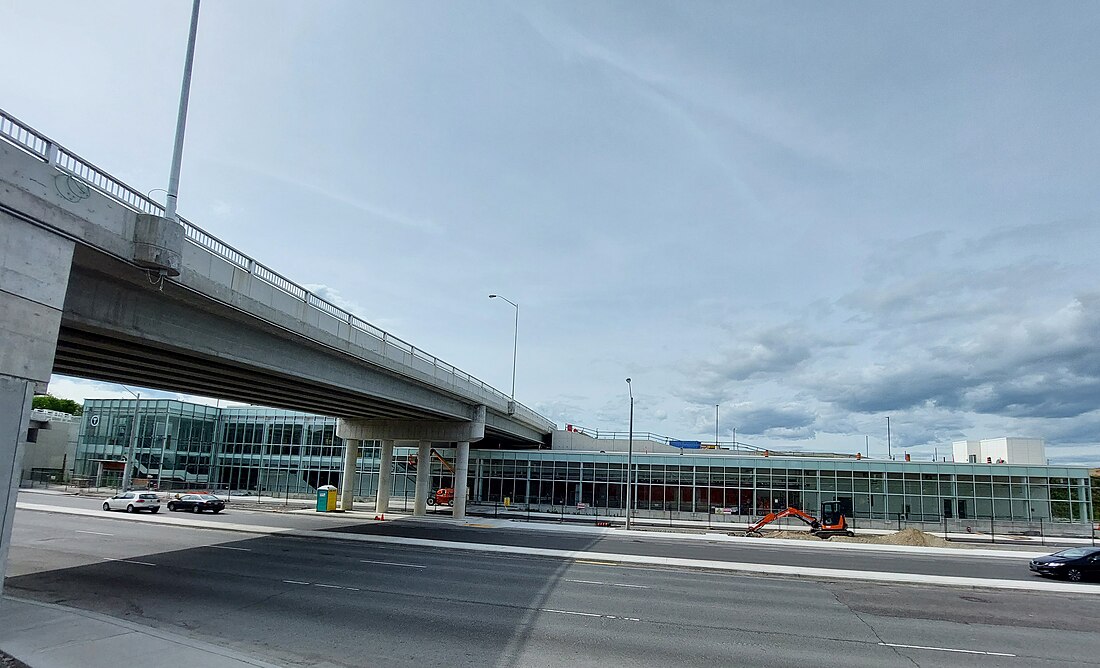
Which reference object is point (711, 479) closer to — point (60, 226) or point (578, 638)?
point (578, 638)

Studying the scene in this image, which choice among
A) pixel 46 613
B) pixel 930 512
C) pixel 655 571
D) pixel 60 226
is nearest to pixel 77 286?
pixel 60 226

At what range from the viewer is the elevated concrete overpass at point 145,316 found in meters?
12.1

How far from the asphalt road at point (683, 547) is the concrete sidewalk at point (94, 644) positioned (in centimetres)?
1955

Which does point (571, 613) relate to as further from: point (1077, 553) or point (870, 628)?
point (1077, 553)

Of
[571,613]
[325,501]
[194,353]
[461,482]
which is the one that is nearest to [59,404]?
[325,501]

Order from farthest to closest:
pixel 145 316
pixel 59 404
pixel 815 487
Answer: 1. pixel 59 404
2. pixel 815 487
3. pixel 145 316

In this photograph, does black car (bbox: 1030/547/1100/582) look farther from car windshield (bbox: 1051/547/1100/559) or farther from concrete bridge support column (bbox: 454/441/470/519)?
concrete bridge support column (bbox: 454/441/470/519)

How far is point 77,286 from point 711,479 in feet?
158

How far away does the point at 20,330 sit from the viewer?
39.3 feet

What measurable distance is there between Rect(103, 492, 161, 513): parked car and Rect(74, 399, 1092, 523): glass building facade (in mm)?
21139

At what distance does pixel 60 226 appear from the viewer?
12.9 meters

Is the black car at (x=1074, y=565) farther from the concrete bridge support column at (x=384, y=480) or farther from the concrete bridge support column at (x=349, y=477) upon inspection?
the concrete bridge support column at (x=349, y=477)

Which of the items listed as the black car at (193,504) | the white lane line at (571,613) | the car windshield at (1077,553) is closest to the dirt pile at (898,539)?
the car windshield at (1077,553)

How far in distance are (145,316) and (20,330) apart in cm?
584
